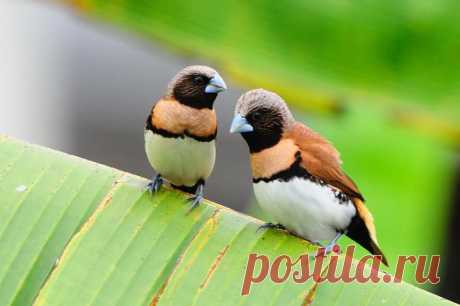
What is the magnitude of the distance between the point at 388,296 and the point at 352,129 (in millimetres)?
1940

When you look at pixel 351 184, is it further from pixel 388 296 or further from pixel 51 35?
pixel 51 35

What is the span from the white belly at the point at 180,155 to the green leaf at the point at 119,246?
17.0 inches

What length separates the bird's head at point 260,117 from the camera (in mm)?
3092

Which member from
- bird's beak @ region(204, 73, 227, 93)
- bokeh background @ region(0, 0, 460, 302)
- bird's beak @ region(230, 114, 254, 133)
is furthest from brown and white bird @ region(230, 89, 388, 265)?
bokeh background @ region(0, 0, 460, 302)

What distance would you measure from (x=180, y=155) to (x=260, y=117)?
0.35 m

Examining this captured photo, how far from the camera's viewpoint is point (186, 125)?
10.8 ft

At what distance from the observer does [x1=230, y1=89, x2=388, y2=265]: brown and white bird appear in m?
3.01

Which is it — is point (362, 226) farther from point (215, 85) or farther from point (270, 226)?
point (215, 85)

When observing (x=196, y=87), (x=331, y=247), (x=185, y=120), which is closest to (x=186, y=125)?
(x=185, y=120)

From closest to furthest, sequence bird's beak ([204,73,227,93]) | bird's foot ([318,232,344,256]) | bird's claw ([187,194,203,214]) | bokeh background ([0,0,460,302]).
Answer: bird's foot ([318,232,344,256]) < bird's claw ([187,194,203,214]) < bird's beak ([204,73,227,93]) < bokeh background ([0,0,460,302])

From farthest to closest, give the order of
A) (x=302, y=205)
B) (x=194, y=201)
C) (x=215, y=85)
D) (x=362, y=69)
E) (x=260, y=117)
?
(x=362, y=69), (x=215, y=85), (x=260, y=117), (x=302, y=205), (x=194, y=201)

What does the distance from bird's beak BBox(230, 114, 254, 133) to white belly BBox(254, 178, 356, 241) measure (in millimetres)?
162

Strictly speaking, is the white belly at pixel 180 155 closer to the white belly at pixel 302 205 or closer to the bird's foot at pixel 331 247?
the white belly at pixel 302 205

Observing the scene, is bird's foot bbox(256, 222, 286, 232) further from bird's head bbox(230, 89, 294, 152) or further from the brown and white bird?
bird's head bbox(230, 89, 294, 152)
